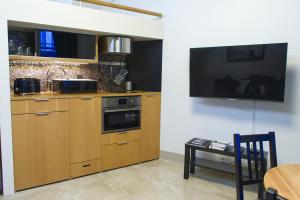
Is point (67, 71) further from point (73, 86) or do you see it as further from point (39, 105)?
point (39, 105)

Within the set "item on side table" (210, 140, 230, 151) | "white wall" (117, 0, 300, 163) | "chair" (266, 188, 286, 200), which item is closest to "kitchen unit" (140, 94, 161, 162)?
"white wall" (117, 0, 300, 163)

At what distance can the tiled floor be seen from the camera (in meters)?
2.95

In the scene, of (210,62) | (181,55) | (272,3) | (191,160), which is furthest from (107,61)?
(272,3)

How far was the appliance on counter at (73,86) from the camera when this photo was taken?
11.2 feet

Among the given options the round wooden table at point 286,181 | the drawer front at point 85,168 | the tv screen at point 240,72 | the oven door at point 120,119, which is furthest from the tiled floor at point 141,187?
the round wooden table at point 286,181

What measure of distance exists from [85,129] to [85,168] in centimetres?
51

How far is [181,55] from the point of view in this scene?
397cm

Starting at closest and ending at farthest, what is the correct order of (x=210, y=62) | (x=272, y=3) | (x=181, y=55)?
(x=272, y=3)
(x=210, y=62)
(x=181, y=55)

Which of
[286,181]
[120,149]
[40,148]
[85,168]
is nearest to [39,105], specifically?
[40,148]

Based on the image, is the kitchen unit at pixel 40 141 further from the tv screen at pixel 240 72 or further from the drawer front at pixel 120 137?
the tv screen at pixel 240 72

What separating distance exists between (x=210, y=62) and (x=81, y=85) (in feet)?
5.66

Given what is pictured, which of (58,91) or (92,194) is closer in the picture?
(92,194)

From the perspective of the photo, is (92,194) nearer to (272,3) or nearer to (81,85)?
(81,85)

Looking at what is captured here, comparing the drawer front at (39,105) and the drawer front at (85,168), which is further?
the drawer front at (85,168)
